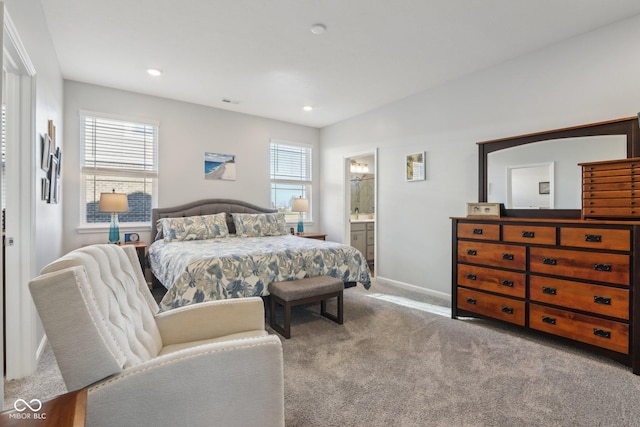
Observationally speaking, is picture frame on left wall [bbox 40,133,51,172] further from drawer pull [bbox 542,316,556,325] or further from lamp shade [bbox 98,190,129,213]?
drawer pull [bbox 542,316,556,325]

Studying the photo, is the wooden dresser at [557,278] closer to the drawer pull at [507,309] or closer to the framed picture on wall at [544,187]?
the drawer pull at [507,309]

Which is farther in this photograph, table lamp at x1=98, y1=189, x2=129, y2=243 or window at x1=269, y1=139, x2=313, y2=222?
window at x1=269, y1=139, x2=313, y2=222

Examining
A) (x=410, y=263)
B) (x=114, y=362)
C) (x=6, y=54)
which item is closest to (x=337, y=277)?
(x=410, y=263)

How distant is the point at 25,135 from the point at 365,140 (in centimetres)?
407

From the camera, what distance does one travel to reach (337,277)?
3424 millimetres

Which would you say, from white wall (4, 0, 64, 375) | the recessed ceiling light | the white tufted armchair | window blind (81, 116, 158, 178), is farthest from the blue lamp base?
the recessed ceiling light

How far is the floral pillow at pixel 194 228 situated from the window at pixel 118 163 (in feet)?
1.88

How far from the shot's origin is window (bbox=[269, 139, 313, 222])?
5637 mm

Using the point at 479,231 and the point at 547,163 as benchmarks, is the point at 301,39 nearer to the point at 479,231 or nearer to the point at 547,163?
the point at 479,231

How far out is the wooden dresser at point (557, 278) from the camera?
222 cm

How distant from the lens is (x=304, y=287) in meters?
2.88

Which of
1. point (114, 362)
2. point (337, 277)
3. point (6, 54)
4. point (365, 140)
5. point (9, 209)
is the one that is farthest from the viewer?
point (365, 140)

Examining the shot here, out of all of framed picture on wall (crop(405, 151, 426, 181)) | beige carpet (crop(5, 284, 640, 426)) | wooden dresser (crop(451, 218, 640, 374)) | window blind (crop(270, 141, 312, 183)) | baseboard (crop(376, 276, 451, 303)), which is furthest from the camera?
window blind (crop(270, 141, 312, 183))

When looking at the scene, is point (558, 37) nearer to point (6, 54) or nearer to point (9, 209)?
point (6, 54)
